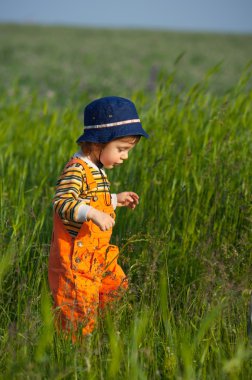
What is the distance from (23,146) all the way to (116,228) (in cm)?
145

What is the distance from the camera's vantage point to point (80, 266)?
256cm

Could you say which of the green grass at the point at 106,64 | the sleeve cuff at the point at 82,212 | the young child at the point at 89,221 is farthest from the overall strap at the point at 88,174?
the green grass at the point at 106,64

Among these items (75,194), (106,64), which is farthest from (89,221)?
(106,64)

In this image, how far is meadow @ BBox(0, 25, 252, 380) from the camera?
2.12 meters

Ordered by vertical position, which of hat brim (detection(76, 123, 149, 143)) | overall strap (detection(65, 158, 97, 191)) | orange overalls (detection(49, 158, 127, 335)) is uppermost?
hat brim (detection(76, 123, 149, 143))

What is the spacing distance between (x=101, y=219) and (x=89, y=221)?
0.23 m

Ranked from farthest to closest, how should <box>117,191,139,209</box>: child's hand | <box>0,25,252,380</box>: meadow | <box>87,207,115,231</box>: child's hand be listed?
<box>117,191,139,209</box>: child's hand, <box>87,207,115,231</box>: child's hand, <box>0,25,252,380</box>: meadow

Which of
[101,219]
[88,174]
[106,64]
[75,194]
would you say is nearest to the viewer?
[101,219]

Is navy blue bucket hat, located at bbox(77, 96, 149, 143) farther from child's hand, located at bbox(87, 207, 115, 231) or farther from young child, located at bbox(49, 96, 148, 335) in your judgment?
child's hand, located at bbox(87, 207, 115, 231)

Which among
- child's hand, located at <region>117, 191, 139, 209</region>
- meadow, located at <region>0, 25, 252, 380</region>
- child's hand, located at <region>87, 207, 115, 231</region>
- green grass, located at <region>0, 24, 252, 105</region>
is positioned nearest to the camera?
meadow, located at <region>0, 25, 252, 380</region>

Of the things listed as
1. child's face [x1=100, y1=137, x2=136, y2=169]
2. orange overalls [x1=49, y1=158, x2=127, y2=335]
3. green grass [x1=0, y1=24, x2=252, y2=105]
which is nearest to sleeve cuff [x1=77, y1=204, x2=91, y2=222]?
orange overalls [x1=49, y1=158, x2=127, y2=335]

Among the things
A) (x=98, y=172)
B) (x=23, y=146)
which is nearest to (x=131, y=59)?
(x=23, y=146)

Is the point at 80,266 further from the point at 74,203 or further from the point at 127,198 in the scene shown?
the point at 127,198

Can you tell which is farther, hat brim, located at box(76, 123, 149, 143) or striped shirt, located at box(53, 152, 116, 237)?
hat brim, located at box(76, 123, 149, 143)
